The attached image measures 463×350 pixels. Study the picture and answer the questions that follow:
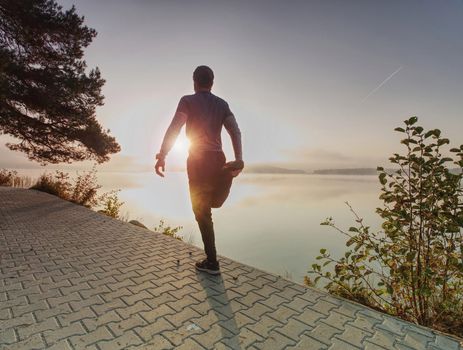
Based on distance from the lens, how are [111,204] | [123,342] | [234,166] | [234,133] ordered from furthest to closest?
[111,204]
[234,133]
[234,166]
[123,342]

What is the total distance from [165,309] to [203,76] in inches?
112

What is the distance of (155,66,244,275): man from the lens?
382cm

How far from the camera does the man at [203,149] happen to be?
12.5 ft

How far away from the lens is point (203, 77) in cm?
391

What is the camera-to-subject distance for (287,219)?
19953mm

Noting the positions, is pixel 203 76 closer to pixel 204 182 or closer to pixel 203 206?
pixel 204 182

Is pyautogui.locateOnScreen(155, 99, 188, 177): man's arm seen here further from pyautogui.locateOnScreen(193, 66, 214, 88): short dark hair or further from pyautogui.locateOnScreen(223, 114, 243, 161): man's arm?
pyautogui.locateOnScreen(223, 114, 243, 161): man's arm

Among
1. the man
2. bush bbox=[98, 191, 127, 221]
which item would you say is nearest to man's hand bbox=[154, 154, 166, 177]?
the man

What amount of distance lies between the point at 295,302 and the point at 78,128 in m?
11.4

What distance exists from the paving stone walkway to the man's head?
2569 mm

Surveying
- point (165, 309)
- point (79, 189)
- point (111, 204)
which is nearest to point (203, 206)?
point (165, 309)

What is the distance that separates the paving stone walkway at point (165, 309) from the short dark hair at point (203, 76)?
8.51ft

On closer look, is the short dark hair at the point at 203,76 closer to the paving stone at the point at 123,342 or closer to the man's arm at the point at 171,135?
the man's arm at the point at 171,135

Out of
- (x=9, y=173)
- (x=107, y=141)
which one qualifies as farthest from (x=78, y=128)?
Result: (x=9, y=173)
